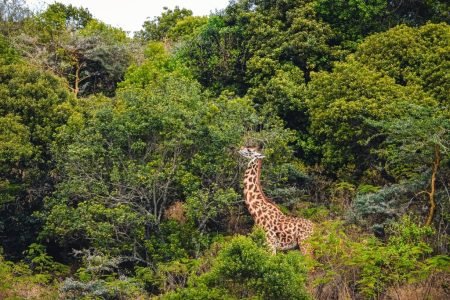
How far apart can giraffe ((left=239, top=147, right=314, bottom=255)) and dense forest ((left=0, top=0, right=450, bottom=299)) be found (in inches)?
17.4

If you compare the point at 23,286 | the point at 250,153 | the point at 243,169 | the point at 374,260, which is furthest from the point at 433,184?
the point at 23,286

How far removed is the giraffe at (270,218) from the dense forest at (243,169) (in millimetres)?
442

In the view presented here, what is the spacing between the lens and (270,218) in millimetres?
17516

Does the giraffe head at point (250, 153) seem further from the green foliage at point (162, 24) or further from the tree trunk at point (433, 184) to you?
the green foliage at point (162, 24)

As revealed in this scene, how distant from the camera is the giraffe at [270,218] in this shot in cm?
1700

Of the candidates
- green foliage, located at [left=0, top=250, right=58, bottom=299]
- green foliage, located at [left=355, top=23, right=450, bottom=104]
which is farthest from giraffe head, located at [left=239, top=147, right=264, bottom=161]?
green foliage, located at [left=355, top=23, right=450, bottom=104]

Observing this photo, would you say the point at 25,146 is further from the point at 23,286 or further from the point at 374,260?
the point at 374,260

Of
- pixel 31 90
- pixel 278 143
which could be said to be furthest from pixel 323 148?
pixel 31 90

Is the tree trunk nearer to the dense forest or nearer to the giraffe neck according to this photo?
the dense forest

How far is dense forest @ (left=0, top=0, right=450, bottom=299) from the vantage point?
14.9 meters

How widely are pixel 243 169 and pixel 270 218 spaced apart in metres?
1.62

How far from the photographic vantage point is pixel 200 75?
81.8 feet

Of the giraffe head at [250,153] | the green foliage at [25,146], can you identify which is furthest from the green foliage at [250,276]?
the green foliage at [25,146]

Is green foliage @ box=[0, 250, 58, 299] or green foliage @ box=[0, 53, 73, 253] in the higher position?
green foliage @ box=[0, 53, 73, 253]
